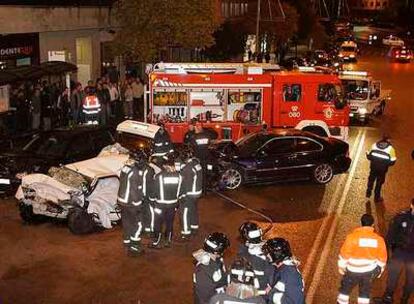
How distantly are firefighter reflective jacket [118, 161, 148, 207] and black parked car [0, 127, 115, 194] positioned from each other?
3.95m

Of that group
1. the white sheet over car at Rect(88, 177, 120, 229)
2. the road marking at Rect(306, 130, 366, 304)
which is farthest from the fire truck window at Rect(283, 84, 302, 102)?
the white sheet over car at Rect(88, 177, 120, 229)

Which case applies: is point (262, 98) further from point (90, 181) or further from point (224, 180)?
point (90, 181)

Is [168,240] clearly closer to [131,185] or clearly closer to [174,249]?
[174,249]

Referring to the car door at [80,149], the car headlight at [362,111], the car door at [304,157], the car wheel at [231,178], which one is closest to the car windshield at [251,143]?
the car wheel at [231,178]

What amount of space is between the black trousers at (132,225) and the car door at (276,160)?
500cm

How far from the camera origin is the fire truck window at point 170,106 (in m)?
18.8

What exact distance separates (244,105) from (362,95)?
26.7 ft

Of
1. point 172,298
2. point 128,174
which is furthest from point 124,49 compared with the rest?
point 172,298

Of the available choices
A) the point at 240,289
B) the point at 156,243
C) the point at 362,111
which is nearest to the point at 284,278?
the point at 240,289

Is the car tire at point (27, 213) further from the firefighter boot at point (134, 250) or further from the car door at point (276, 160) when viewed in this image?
the car door at point (276, 160)

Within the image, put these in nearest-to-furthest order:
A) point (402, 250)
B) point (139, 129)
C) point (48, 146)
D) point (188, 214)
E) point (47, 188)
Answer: point (402, 250), point (188, 214), point (47, 188), point (48, 146), point (139, 129)

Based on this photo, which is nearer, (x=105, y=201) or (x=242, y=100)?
(x=105, y=201)

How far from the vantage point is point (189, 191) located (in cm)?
1109

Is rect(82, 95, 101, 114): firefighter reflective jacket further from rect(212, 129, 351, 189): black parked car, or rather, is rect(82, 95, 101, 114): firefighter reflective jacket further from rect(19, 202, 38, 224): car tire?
rect(19, 202, 38, 224): car tire
